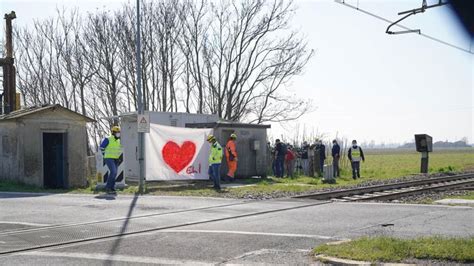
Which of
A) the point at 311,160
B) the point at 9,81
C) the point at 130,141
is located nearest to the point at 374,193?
the point at 311,160

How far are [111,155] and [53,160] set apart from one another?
3726 mm

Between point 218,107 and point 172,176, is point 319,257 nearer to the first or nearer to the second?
point 172,176

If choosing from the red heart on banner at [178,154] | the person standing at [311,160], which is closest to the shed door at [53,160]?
the red heart on banner at [178,154]

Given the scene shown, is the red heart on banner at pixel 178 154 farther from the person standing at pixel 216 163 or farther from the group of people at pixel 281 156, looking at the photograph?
the person standing at pixel 216 163

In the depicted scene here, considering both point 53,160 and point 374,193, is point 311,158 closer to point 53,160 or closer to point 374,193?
point 374,193

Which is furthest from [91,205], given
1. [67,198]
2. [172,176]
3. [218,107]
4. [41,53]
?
[41,53]

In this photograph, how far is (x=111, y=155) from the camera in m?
18.3

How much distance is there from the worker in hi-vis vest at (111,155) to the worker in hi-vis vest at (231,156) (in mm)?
5102

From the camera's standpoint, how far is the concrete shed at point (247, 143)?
24.0 metres

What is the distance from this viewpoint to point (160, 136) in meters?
21.5

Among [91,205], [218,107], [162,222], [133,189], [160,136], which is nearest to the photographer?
[162,222]

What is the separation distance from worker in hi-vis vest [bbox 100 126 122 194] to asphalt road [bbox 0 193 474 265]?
7.07ft

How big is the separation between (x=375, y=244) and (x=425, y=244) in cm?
68

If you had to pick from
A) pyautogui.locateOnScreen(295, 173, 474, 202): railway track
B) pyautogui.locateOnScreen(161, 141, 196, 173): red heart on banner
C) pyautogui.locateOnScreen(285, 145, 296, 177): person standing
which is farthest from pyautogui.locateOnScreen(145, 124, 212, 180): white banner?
pyautogui.locateOnScreen(295, 173, 474, 202): railway track
